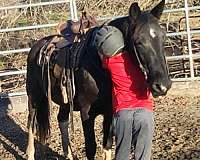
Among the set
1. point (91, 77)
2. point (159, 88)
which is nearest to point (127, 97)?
point (159, 88)

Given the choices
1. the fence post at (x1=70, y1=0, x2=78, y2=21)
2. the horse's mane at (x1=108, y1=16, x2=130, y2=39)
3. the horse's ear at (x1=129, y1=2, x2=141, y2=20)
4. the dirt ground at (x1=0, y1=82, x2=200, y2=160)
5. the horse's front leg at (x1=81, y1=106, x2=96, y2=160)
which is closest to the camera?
the horse's ear at (x1=129, y1=2, x2=141, y2=20)

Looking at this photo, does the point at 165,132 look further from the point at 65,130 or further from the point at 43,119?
the point at 43,119

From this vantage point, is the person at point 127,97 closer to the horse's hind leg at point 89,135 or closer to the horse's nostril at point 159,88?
the horse's nostril at point 159,88

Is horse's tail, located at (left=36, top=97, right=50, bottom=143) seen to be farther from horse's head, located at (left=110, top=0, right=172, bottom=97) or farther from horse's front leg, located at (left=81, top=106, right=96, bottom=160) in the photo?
horse's head, located at (left=110, top=0, right=172, bottom=97)

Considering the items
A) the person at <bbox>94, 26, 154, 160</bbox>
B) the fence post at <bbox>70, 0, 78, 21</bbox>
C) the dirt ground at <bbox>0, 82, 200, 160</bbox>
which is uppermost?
the person at <bbox>94, 26, 154, 160</bbox>

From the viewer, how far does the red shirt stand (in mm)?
4105

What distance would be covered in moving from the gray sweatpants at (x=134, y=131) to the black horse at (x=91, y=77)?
337 mm

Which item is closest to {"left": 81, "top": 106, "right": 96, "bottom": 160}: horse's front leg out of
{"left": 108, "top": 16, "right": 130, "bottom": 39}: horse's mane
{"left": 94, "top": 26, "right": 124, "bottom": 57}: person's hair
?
{"left": 108, "top": 16, "right": 130, "bottom": 39}: horse's mane

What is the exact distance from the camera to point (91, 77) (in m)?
5.13

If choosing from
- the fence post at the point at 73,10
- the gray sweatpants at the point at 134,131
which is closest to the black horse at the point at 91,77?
the gray sweatpants at the point at 134,131

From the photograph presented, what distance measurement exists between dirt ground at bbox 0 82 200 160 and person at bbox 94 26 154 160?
6.40 feet

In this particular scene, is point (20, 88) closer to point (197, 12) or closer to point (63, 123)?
point (63, 123)

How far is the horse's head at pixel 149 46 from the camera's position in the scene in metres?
3.87

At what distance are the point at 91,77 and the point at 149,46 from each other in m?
1.26
